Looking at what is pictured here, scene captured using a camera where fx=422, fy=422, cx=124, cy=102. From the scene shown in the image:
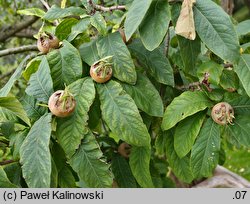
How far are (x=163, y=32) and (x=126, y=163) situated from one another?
72 centimetres

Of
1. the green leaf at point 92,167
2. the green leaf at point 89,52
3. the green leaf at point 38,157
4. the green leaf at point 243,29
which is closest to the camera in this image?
the green leaf at point 38,157

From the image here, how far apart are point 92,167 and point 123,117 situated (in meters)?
0.18

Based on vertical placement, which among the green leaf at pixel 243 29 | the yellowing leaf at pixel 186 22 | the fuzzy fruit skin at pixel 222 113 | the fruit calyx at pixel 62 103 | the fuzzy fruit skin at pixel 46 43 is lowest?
the fuzzy fruit skin at pixel 222 113

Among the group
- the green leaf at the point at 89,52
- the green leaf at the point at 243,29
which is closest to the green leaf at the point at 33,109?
the green leaf at the point at 89,52

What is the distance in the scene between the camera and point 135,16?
122 centimetres

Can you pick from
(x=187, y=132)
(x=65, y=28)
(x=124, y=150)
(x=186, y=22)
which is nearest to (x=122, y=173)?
(x=124, y=150)

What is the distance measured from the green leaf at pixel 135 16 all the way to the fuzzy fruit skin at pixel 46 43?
0.98 feet

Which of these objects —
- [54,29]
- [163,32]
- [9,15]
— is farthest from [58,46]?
[9,15]

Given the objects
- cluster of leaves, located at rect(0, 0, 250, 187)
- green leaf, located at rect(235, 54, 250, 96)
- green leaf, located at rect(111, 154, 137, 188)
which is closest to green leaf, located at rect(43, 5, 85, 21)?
cluster of leaves, located at rect(0, 0, 250, 187)

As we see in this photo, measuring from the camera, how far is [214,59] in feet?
4.85

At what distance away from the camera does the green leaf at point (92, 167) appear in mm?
1289

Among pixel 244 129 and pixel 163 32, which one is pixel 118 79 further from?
pixel 244 129

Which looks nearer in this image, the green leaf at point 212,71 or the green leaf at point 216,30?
the green leaf at point 216,30

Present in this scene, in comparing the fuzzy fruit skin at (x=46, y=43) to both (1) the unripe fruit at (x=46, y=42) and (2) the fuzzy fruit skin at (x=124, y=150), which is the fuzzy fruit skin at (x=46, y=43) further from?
(2) the fuzzy fruit skin at (x=124, y=150)
